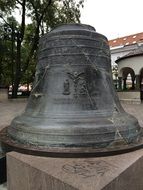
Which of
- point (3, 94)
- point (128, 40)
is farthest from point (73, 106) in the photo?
point (128, 40)

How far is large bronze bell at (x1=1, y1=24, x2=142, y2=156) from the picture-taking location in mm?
2902

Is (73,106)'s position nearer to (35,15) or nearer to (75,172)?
(75,172)

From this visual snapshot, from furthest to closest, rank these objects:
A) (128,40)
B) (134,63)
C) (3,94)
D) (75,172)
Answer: (128,40), (134,63), (3,94), (75,172)

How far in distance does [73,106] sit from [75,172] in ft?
2.94

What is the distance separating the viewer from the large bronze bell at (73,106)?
9.52ft

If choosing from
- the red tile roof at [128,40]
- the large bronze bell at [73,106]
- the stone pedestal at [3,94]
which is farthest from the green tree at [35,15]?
the red tile roof at [128,40]

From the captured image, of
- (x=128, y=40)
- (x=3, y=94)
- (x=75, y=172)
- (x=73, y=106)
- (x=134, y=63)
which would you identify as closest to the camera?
(x=75, y=172)

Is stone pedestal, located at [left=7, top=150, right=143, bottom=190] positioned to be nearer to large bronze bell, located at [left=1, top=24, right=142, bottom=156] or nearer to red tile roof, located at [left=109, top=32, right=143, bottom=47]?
large bronze bell, located at [left=1, top=24, right=142, bottom=156]

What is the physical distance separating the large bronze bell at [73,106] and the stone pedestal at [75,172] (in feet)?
0.32

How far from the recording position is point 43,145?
2912 millimetres

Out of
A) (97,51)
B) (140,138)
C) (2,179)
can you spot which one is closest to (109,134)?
(140,138)

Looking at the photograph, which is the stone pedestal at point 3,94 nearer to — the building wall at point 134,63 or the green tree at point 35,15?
the green tree at point 35,15

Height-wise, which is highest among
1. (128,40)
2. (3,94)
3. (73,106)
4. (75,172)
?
(128,40)

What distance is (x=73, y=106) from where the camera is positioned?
10.5 ft
